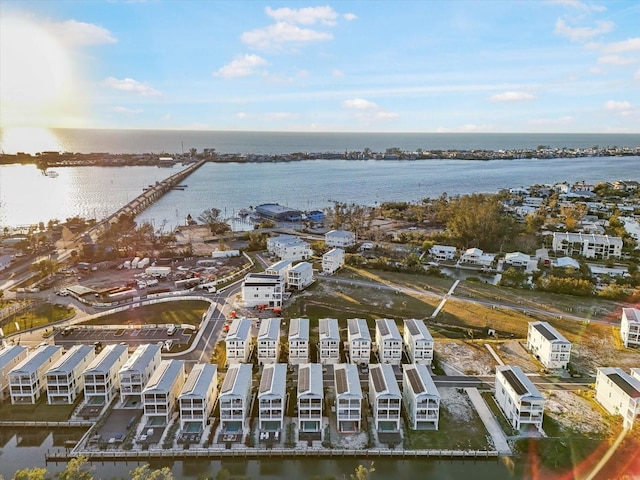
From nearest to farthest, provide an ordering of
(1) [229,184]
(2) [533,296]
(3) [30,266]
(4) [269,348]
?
1. (4) [269,348]
2. (2) [533,296]
3. (3) [30,266]
4. (1) [229,184]

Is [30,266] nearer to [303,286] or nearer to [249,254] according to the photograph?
[249,254]

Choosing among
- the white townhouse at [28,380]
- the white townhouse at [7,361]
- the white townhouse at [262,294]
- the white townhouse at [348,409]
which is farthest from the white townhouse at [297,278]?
the white townhouse at [7,361]

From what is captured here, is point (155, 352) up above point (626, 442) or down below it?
above

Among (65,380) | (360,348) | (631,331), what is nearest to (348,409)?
(360,348)

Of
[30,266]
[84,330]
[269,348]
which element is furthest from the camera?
[30,266]

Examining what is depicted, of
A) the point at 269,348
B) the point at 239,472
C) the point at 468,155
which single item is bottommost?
the point at 239,472

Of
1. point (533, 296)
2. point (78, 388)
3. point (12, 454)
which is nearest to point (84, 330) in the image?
point (78, 388)
